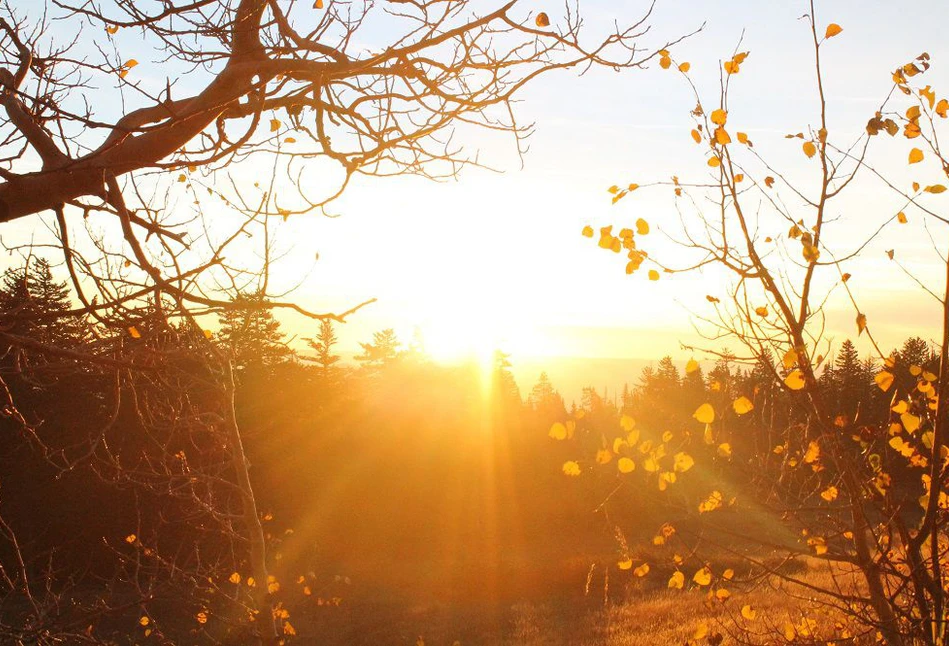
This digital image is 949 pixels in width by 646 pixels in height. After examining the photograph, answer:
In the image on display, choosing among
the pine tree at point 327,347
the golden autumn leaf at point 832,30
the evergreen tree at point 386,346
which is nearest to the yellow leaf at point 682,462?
the golden autumn leaf at point 832,30

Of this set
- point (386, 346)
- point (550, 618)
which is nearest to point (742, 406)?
point (550, 618)

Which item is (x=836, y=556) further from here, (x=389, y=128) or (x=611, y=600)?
(x=611, y=600)

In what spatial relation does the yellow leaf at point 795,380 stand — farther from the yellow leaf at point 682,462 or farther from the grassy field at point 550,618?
the grassy field at point 550,618

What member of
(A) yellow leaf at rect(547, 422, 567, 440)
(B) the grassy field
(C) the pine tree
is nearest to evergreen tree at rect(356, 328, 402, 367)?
(C) the pine tree

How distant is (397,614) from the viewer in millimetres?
17266

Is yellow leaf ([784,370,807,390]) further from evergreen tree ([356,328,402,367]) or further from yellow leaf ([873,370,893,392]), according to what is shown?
evergreen tree ([356,328,402,367])

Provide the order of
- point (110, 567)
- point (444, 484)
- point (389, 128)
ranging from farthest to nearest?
point (444, 484)
point (110, 567)
point (389, 128)

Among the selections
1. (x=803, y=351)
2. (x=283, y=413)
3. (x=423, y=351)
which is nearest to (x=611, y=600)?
(x=283, y=413)

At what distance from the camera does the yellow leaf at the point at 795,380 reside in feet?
9.90

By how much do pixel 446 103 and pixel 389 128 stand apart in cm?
31

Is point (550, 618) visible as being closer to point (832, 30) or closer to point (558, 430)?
point (558, 430)

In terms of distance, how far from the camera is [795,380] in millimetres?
3049

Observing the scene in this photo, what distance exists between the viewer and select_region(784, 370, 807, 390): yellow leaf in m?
3.02

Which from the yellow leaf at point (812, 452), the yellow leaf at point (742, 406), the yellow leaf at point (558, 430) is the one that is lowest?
Result: the yellow leaf at point (812, 452)
